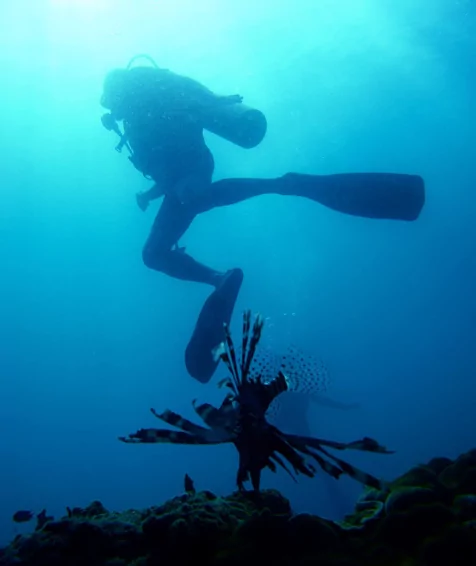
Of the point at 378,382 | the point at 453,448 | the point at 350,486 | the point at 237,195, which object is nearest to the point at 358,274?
the point at 378,382

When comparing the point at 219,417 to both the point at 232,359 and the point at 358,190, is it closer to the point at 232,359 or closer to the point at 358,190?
the point at 232,359

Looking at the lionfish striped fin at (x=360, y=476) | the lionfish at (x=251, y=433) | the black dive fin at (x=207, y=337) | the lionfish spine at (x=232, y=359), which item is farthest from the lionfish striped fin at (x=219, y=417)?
the black dive fin at (x=207, y=337)

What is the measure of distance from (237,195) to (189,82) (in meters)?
2.07

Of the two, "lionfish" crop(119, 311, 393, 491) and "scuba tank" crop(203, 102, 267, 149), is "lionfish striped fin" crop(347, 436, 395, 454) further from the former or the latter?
"scuba tank" crop(203, 102, 267, 149)

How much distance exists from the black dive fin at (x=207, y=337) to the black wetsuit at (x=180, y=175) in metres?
1.19

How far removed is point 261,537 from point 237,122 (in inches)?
233

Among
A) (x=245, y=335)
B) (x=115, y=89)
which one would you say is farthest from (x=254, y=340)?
(x=115, y=89)

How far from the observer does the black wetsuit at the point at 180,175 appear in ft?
22.9

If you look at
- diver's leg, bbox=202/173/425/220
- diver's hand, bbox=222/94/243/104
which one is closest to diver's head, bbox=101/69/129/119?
diver's hand, bbox=222/94/243/104

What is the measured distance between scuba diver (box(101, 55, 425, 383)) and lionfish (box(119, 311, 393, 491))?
3758 mm

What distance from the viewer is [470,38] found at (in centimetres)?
3116

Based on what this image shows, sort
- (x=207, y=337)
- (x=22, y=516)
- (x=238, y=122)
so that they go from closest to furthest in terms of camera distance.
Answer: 1. (x=207, y=337)
2. (x=238, y=122)
3. (x=22, y=516)

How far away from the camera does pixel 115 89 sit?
24.2 ft

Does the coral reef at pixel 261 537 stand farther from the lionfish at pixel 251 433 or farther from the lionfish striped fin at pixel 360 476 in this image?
the lionfish at pixel 251 433
